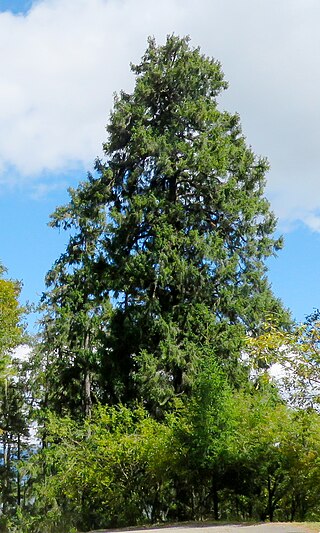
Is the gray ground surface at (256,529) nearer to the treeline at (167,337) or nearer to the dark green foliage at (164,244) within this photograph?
the treeline at (167,337)

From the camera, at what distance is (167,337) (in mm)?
21453

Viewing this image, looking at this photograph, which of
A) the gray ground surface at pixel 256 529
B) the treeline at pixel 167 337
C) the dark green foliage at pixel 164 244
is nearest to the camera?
the gray ground surface at pixel 256 529

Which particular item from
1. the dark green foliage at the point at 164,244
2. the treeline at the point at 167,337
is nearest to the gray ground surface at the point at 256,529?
the treeline at the point at 167,337

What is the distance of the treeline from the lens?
55.3ft

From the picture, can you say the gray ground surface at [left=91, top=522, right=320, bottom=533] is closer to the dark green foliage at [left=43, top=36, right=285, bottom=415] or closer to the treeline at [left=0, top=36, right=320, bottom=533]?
the treeline at [left=0, top=36, right=320, bottom=533]

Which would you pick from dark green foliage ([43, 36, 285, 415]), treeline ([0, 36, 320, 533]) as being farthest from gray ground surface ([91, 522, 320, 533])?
dark green foliage ([43, 36, 285, 415])

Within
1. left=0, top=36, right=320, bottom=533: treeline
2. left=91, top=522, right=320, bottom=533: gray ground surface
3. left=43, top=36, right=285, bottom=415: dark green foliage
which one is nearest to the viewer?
left=91, top=522, right=320, bottom=533: gray ground surface

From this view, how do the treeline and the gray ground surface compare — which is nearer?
the gray ground surface

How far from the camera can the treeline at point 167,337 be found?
16.8 m

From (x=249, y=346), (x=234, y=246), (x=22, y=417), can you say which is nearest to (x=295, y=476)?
(x=249, y=346)

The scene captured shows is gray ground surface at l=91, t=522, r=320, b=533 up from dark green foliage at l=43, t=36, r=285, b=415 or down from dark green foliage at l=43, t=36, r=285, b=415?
down

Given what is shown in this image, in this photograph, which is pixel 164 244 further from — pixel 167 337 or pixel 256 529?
pixel 256 529

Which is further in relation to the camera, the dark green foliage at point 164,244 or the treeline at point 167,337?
the dark green foliage at point 164,244

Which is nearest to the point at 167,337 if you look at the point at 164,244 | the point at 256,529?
the point at 164,244
